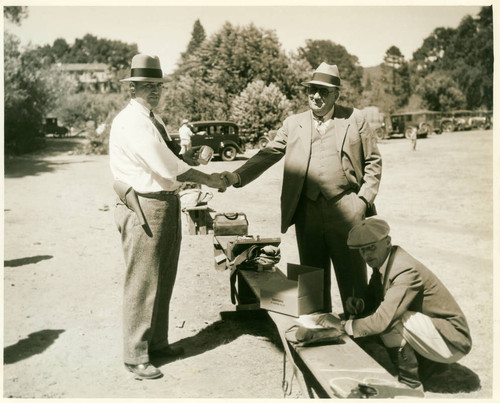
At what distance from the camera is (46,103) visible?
65.4ft

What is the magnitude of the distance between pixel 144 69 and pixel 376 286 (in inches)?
82.3

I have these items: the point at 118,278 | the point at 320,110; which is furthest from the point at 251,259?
the point at 118,278

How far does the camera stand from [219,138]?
1961cm

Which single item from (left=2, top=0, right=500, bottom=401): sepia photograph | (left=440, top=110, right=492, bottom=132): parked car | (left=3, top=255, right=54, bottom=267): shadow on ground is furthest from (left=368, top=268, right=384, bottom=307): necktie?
(left=440, top=110, right=492, bottom=132): parked car

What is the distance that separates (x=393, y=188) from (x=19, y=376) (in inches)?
418

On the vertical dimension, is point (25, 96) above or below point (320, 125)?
above

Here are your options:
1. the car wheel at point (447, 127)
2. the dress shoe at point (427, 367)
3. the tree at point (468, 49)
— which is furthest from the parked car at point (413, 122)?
the dress shoe at point (427, 367)

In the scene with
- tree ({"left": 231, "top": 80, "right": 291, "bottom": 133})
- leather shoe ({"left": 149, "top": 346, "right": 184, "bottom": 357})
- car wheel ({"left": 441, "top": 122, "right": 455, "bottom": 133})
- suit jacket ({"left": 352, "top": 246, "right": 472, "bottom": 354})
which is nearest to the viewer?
suit jacket ({"left": 352, "top": 246, "right": 472, "bottom": 354})

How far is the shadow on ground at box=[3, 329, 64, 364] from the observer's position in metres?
3.98

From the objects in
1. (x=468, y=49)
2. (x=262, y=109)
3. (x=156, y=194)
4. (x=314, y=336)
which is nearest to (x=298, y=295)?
(x=314, y=336)

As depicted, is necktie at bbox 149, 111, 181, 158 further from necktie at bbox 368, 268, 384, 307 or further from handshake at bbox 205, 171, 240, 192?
necktie at bbox 368, 268, 384, 307

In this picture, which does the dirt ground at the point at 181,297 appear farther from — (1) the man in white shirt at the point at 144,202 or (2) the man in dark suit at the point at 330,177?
(2) the man in dark suit at the point at 330,177

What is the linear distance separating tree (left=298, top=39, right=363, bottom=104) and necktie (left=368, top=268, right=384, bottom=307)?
13.0 m

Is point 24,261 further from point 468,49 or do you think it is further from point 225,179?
point 468,49
